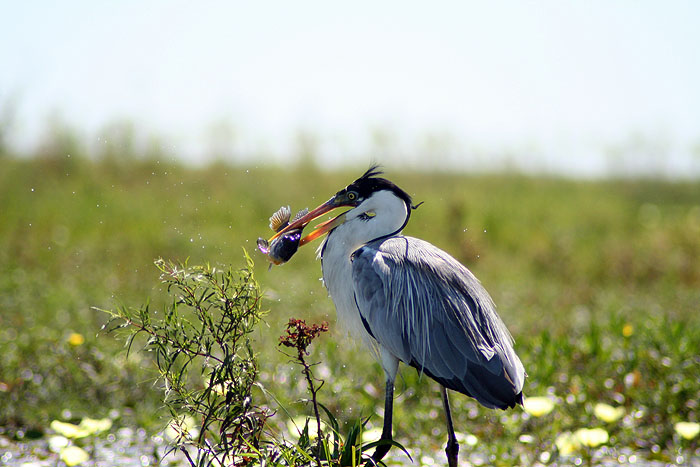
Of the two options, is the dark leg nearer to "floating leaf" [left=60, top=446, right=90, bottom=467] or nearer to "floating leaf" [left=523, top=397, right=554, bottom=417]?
"floating leaf" [left=523, top=397, right=554, bottom=417]

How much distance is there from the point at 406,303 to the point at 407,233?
6.91m

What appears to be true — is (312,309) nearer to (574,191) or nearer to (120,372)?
(120,372)

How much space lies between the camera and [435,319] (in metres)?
2.85

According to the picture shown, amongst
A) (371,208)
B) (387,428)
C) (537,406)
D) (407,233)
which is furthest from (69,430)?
(407,233)

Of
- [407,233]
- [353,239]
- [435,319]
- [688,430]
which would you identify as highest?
[353,239]

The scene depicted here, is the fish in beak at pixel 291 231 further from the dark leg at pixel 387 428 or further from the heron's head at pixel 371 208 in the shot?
the dark leg at pixel 387 428

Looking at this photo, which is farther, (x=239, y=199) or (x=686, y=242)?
(x=239, y=199)

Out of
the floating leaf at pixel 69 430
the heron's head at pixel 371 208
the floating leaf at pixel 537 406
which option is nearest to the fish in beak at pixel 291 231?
the heron's head at pixel 371 208

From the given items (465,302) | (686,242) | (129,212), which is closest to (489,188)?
(686,242)

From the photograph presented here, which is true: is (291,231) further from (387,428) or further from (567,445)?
(567,445)

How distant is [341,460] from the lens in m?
2.51

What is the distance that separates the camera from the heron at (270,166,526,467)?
9.04ft

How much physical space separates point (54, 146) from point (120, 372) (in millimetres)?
9501

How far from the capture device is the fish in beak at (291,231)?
2.75 m
